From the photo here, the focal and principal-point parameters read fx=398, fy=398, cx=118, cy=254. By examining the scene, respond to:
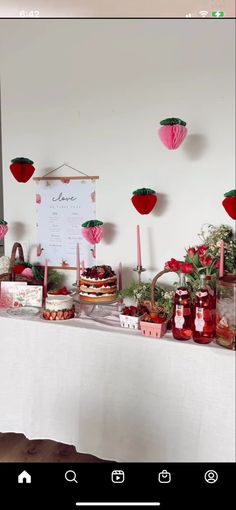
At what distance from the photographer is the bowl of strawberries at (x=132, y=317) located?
4.38 ft

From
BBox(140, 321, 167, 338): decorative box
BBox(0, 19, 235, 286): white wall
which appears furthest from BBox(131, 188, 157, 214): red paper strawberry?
BBox(140, 321, 167, 338): decorative box

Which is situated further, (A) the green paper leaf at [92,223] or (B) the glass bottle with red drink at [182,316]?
(A) the green paper leaf at [92,223]

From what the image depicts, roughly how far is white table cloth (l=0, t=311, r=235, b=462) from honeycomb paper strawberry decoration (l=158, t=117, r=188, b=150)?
27.0 inches

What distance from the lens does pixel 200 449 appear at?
1178 mm

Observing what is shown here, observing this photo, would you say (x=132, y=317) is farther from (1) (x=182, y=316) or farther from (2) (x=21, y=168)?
(2) (x=21, y=168)

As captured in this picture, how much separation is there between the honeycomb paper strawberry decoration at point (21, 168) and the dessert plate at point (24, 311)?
58 cm

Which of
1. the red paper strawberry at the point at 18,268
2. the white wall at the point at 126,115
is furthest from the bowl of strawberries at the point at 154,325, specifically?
the red paper strawberry at the point at 18,268

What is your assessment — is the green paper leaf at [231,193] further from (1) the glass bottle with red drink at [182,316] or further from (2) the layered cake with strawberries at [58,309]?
(2) the layered cake with strawberries at [58,309]

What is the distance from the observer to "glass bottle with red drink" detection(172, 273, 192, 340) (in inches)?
48.8

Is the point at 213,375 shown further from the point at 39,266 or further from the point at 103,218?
the point at 39,266

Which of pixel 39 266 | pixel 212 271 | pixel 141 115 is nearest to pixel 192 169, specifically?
pixel 141 115

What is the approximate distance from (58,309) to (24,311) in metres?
0.16

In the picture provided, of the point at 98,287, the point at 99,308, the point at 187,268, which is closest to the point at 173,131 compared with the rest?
the point at 187,268
